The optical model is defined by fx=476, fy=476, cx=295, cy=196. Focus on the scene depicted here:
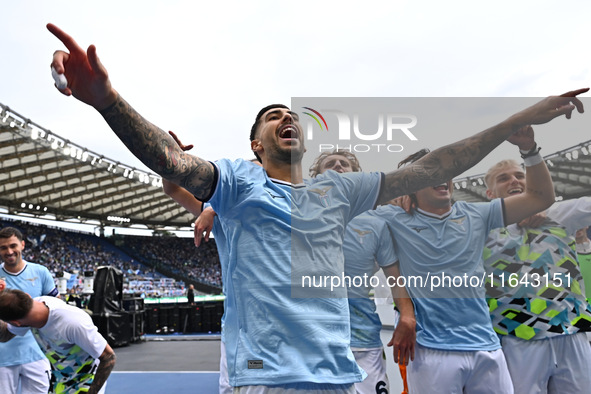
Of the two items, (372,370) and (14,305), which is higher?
(14,305)

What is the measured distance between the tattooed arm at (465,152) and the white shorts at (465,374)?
3.78ft

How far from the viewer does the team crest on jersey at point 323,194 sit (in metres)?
1.97

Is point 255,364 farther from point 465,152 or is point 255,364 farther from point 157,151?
point 465,152

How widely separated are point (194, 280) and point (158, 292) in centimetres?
640

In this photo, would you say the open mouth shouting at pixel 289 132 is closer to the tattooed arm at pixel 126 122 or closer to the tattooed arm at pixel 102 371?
the tattooed arm at pixel 126 122

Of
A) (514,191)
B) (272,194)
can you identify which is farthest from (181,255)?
(272,194)

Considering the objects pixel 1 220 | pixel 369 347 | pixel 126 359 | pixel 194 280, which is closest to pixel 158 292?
pixel 194 280

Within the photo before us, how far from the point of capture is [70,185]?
26.4 meters

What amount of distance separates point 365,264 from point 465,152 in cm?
122

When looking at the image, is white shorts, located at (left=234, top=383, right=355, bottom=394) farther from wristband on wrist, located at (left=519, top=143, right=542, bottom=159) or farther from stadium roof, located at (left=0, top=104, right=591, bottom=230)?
stadium roof, located at (left=0, top=104, right=591, bottom=230)

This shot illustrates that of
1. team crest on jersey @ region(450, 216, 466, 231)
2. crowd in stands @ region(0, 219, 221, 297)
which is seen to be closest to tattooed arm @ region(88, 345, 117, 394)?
team crest on jersey @ region(450, 216, 466, 231)

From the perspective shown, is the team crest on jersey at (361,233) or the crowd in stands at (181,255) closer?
the team crest on jersey at (361,233)

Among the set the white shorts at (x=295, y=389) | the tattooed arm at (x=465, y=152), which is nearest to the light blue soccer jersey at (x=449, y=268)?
the tattooed arm at (x=465, y=152)

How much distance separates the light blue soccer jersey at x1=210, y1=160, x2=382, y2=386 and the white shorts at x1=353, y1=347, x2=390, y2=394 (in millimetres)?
1382
